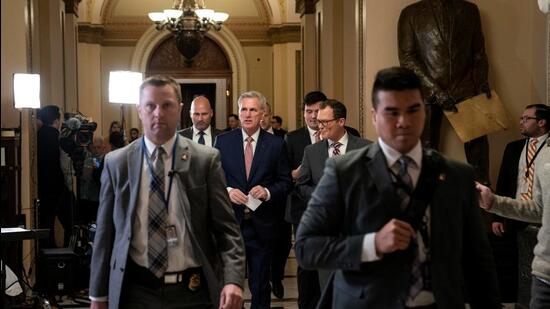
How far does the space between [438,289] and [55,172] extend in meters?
7.30

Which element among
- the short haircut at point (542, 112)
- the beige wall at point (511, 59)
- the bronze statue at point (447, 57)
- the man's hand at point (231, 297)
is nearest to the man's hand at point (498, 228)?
the bronze statue at point (447, 57)

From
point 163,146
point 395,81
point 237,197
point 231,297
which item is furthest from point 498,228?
point 395,81

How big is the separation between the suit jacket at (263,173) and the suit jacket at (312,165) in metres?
0.46

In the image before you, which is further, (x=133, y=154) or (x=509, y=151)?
(x=509, y=151)

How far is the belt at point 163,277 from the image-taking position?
11.2 ft

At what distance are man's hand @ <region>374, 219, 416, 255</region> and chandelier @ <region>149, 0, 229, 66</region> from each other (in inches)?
503

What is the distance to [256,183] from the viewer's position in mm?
6406

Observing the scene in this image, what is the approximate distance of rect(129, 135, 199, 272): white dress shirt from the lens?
342 centimetres

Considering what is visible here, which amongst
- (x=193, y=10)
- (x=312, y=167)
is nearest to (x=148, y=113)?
(x=312, y=167)

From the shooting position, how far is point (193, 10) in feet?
49.4

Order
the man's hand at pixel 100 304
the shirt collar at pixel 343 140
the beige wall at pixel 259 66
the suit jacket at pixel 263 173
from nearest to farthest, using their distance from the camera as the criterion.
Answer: the man's hand at pixel 100 304, the shirt collar at pixel 343 140, the suit jacket at pixel 263 173, the beige wall at pixel 259 66

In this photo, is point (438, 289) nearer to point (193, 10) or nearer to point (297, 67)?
point (193, 10)

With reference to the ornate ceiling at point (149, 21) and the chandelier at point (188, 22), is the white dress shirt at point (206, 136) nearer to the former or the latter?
the chandelier at point (188, 22)

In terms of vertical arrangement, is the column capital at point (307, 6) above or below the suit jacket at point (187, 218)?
above
